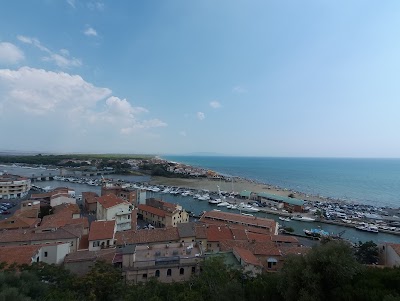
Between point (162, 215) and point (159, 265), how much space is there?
15.6 m

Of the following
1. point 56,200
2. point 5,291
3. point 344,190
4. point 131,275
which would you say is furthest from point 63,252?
point 344,190

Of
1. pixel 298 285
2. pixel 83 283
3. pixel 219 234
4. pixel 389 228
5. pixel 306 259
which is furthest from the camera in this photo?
pixel 389 228

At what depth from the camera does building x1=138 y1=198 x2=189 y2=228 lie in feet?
99.0

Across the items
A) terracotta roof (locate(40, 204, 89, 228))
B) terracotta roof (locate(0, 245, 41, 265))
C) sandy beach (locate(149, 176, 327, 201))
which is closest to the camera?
terracotta roof (locate(0, 245, 41, 265))

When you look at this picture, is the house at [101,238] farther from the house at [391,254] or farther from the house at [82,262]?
Answer: the house at [391,254]

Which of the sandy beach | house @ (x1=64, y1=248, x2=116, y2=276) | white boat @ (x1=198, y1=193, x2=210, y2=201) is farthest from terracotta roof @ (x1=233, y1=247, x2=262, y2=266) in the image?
the sandy beach

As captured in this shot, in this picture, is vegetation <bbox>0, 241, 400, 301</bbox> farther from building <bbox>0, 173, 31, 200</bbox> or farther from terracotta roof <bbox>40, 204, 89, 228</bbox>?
building <bbox>0, 173, 31, 200</bbox>

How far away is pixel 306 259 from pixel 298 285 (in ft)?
3.71

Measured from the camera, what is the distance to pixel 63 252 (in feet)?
59.4

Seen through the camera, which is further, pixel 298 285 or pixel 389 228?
pixel 389 228

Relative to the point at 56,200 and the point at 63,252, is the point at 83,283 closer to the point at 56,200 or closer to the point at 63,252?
the point at 63,252

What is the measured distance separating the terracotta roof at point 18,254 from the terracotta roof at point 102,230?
4.57m

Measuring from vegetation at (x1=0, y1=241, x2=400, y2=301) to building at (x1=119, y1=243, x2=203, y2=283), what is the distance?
9.02ft

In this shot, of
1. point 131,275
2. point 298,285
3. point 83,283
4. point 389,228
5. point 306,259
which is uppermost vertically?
point 306,259
